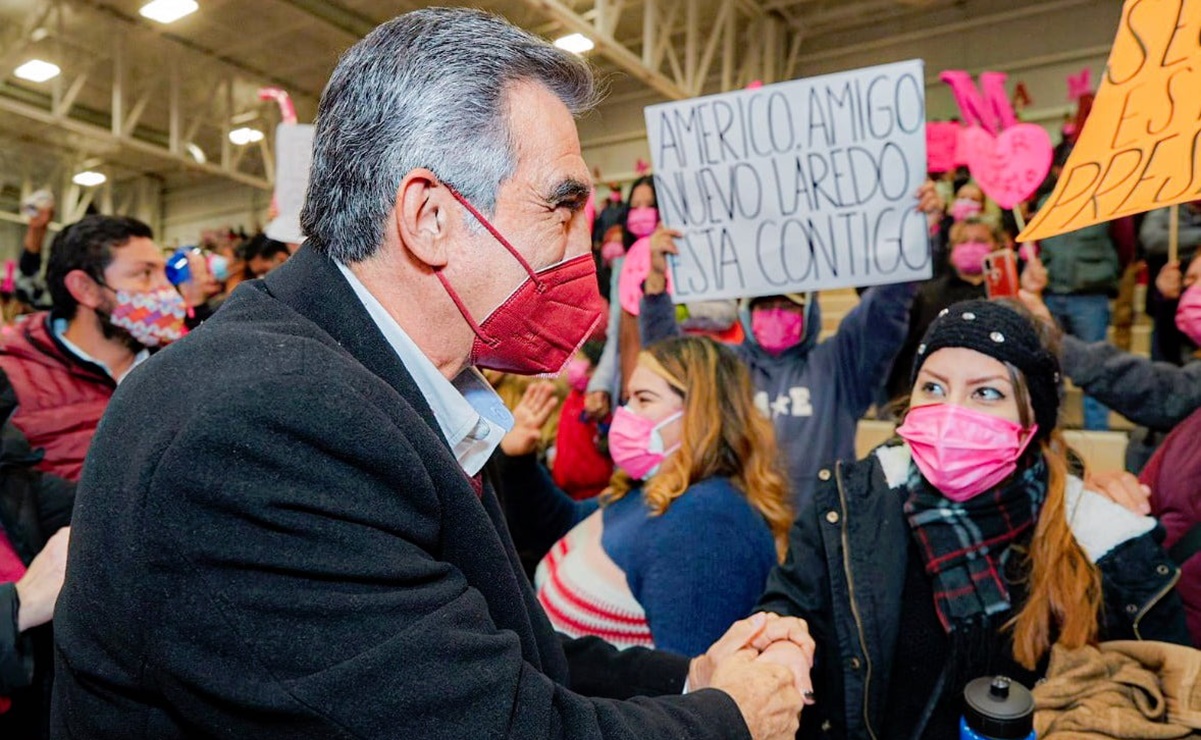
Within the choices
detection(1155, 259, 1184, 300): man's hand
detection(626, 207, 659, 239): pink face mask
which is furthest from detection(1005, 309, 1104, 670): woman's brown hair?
detection(626, 207, 659, 239): pink face mask

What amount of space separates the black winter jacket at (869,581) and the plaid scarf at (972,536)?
51 mm

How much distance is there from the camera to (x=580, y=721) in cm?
88

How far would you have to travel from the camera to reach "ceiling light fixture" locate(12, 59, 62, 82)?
10164 mm

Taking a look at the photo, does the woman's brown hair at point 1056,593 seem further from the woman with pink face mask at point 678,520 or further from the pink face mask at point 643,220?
the pink face mask at point 643,220

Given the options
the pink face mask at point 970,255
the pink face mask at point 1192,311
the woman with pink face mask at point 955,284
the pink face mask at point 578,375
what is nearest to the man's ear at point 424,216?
the pink face mask at point 1192,311

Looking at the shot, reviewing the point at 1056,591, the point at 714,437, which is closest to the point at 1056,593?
the point at 1056,591

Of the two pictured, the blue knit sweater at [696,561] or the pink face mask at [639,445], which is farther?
the pink face mask at [639,445]

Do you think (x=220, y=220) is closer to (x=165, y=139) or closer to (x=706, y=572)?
(x=165, y=139)

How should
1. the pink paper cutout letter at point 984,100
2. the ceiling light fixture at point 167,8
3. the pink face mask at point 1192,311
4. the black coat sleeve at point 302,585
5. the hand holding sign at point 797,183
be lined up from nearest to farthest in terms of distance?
the black coat sleeve at point 302,585, the pink face mask at point 1192,311, the hand holding sign at point 797,183, the pink paper cutout letter at point 984,100, the ceiling light fixture at point 167,8

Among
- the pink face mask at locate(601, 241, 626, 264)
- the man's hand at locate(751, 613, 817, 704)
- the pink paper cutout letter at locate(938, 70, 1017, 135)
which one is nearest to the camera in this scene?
the man's hand at locate(751, 613, 817, 704)

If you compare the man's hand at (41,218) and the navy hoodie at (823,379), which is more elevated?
the man's hand at (41,218)

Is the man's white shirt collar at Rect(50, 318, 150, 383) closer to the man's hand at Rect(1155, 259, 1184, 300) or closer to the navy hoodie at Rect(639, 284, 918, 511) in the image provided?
the navy hoodie at Rect(639, 284, 918, 511)

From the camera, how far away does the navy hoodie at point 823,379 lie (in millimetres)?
3072

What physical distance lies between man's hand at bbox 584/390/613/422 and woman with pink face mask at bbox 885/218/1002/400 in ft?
6.68
